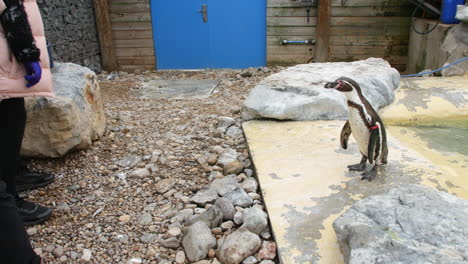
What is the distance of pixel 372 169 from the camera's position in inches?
89.4

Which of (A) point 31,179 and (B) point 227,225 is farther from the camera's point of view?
(A) point 31,179

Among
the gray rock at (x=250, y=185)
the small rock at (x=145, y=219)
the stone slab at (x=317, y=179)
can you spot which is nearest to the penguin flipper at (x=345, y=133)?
the stone slab at (x=317, y=179)

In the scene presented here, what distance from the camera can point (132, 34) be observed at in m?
6.73

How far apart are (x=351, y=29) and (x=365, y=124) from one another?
183 inches

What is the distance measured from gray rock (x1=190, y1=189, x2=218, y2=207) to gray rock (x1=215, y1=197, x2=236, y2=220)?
10cm

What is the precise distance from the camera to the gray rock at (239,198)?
2.25 metres

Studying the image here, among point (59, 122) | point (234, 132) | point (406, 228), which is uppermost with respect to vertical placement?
point (59, 122)

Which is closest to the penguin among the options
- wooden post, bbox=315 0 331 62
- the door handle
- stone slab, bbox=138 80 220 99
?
stone slab, bbox=138 80 220 99

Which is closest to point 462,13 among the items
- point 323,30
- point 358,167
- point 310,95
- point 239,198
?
point 323,30

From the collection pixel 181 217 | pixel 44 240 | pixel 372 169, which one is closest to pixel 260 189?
pixel 181 217

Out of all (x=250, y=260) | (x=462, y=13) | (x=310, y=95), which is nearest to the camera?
(x=250, y=260)

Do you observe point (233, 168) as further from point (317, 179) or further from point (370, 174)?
point (370, 174)

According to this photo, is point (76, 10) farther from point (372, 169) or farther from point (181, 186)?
point (372, 169)

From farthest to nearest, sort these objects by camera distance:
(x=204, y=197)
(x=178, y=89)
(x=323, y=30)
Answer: (x=323, y=30), (x=178, y=89), (x=204, y=197)
